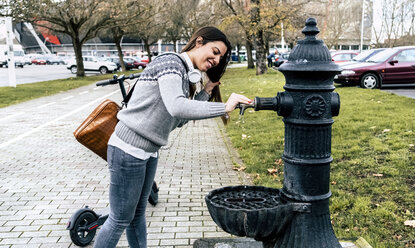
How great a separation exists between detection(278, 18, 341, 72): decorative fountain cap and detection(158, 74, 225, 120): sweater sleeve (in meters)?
0.49

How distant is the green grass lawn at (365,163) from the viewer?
3.59 m

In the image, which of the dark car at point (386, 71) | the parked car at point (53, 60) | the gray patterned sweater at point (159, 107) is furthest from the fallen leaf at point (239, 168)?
the parked car at point (53, 60)

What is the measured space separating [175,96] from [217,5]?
3012cm

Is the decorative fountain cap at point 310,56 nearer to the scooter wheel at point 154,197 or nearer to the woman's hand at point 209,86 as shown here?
the woman's hand at point 209,86

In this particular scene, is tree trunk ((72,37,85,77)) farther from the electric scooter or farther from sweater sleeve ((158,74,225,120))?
sweater sleeve ((158,74,225,120))

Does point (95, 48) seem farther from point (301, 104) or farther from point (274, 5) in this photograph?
point (301, 104)

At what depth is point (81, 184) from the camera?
16.8 ft

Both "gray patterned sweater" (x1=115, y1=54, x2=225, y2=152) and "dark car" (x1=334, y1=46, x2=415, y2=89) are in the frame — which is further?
"dark car" (x1=334, y1=46, x2=415, y2=89)

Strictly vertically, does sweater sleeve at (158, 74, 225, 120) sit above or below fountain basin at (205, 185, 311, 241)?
above

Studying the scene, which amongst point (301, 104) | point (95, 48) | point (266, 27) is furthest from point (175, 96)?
point (95, 48)

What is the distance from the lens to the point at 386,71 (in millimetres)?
14656

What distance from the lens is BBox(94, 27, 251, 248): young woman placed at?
2111 mm

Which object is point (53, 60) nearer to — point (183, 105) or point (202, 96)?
point (202, 96)

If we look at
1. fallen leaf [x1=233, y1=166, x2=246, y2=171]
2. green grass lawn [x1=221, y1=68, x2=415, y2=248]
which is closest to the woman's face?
green grass lawn [x1=221, y1=68, x2=415, y2=248]
